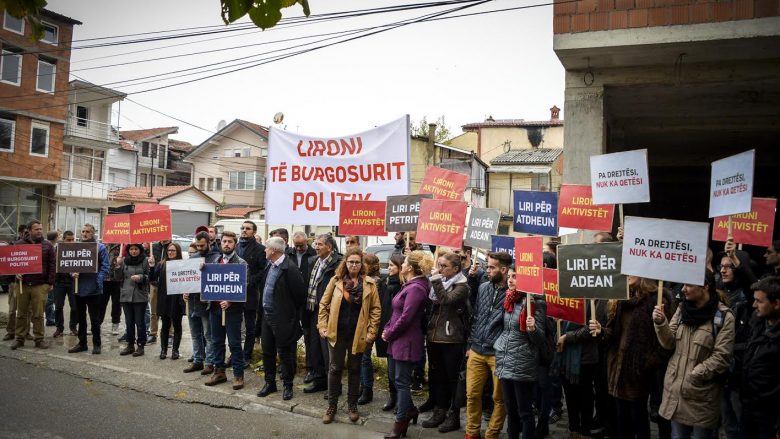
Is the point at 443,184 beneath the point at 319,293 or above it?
above

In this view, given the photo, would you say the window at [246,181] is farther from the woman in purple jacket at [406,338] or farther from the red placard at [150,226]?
the woman in purple jacket at [406,338]

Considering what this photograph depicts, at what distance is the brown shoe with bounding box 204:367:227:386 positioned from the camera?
291 inches

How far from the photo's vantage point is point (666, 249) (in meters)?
4.76

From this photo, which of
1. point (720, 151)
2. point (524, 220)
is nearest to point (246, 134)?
point (720, 151)

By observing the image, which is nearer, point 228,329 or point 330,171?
point 228,329

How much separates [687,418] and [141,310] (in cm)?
801

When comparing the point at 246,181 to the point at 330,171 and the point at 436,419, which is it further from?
the point at 436,419

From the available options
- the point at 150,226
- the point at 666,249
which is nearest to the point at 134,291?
the point at 150,226

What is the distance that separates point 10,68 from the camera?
29812 mm

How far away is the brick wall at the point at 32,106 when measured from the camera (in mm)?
29875

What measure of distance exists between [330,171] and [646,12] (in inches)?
200

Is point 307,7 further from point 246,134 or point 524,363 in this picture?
point 246,134

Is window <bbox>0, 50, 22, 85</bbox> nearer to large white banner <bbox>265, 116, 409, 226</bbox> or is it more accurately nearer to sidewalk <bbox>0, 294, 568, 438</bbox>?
sidewalk <bbox>0, 294, 568, 438</bbox>

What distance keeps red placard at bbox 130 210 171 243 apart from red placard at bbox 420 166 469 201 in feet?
13.3
